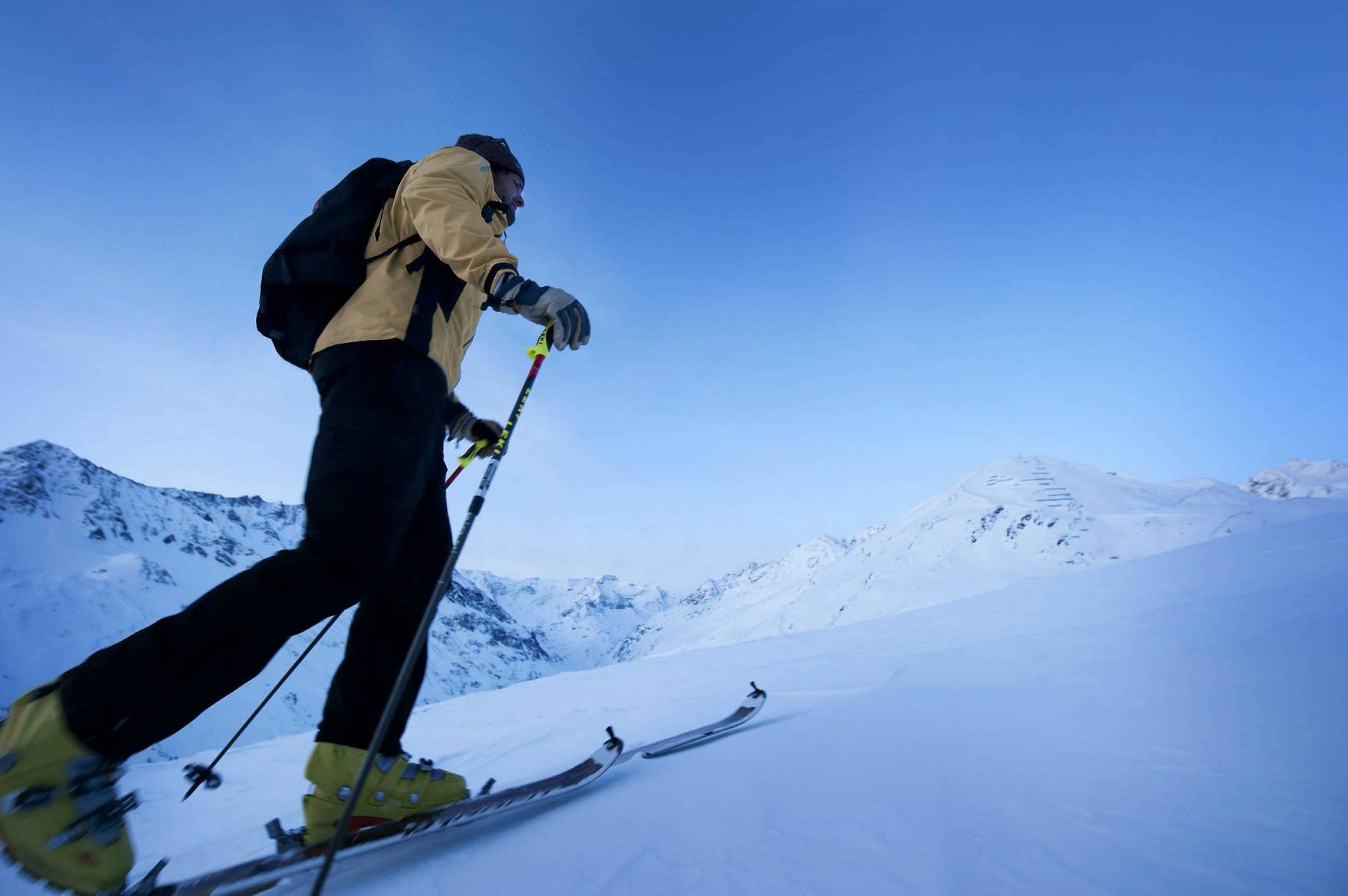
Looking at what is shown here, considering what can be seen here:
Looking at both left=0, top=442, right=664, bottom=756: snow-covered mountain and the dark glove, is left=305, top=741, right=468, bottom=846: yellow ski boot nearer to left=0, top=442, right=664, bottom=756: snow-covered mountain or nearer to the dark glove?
the dark glove

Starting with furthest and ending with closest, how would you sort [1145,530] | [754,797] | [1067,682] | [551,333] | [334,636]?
1. [334,636]
2. [1145,530]
3. [1067,682]
4. [551,333]
5. [754,797]

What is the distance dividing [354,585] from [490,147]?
1842 mm

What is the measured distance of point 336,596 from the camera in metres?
1.63

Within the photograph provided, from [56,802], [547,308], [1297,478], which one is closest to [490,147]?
[547,308]

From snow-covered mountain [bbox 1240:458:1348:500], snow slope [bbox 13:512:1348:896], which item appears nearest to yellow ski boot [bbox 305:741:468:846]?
snow slope [bbox 13:512:1348:896]

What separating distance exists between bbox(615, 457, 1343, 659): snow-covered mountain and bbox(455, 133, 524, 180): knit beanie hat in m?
34.3

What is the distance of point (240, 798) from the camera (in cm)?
346

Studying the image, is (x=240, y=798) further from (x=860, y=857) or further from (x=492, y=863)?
(x=860, y=857)

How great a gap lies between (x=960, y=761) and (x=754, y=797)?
63 centimetres

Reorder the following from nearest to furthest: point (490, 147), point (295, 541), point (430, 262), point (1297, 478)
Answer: point (430, 262)
point (490, 147)
point (295, 541)
point (1297, 478)

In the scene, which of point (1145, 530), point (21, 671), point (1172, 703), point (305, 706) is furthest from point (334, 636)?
point (1172, 703)

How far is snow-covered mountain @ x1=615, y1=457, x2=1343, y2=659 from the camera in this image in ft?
154

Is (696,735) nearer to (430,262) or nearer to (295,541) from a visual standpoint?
Result: (430,262)

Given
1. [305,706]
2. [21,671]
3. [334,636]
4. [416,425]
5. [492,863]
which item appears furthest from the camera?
[334,636]
